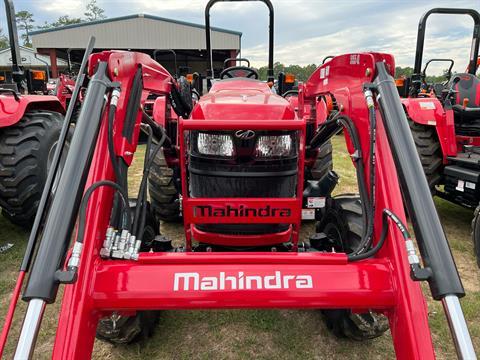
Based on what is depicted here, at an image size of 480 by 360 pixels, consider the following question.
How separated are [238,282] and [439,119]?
139 inches

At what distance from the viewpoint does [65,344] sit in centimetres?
138

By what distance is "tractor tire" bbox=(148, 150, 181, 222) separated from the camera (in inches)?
149

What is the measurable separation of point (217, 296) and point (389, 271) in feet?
2.34

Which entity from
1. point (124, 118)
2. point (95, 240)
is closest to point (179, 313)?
point (95, 240)

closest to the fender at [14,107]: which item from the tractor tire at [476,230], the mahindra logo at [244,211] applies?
the mahindra logo at [244,211]

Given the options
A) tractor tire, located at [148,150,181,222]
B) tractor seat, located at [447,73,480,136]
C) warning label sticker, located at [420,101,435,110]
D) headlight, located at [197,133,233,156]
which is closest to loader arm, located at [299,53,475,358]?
headlight, located at [197,133,233,156]

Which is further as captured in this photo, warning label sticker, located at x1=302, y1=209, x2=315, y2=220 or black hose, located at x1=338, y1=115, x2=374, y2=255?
warning label sticker, located at x1=302, y1=209, x2=315, y2=220

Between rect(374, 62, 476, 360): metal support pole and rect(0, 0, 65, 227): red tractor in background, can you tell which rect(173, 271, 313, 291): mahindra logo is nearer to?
rect(374, 62, 476, 360): metal support pole

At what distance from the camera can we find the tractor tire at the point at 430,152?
414 cm

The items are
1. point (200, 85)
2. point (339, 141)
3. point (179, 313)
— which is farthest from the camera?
point (339, 141)

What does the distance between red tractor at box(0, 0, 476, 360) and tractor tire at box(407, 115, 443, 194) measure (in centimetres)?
195

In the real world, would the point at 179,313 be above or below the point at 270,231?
below

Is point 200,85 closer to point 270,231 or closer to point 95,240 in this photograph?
point 270,231

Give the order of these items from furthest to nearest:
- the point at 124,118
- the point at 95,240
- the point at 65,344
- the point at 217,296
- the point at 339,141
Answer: the point at 339,141 → the point at 124,118 → the point at 95,240 → the point at 217,296 → the point at 65,344
